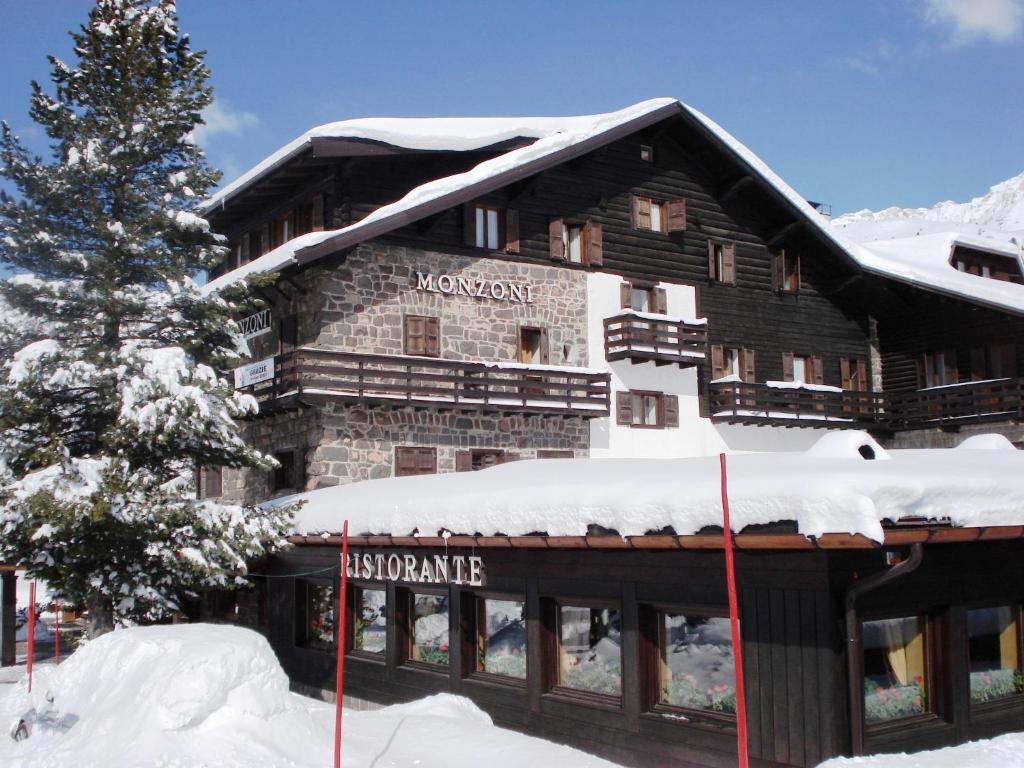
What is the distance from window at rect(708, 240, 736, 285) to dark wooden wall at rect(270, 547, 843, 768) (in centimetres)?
1490

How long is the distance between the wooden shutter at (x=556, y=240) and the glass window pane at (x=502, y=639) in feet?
39.7

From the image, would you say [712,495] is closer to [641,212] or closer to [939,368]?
[641,212]

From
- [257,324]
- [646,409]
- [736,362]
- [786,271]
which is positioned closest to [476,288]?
[257,324]

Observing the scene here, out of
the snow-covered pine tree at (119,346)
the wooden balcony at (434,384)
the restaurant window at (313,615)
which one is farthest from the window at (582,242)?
the restaurant window at (313,615)

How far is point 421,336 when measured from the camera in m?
23.0

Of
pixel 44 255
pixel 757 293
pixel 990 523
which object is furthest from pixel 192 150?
pixel 757 293

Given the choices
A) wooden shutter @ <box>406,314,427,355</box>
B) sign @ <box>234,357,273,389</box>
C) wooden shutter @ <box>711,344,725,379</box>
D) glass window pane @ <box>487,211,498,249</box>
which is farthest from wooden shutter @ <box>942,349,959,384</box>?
sign @ <box>234,357,273,389</box>

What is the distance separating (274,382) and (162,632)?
10.6 meters

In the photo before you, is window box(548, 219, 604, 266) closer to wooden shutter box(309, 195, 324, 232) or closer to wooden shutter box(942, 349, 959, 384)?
wooden shutter box(309, 195, 324, 232)

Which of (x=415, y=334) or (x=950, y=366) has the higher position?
(x=415, y=334)

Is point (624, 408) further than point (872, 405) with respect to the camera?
No

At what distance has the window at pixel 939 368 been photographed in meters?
28.6

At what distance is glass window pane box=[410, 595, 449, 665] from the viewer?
49.0 feet

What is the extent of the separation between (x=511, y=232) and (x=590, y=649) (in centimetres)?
1346
